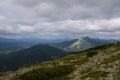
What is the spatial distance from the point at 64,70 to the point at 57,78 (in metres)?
3.63

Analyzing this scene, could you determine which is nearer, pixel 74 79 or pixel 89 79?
pixel 89 79

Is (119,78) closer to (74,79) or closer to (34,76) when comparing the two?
(74,79)

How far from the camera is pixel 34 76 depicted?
34.3 metres

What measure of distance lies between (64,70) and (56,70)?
1.39 meters

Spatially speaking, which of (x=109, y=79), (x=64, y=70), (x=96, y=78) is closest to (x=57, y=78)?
(x=64, y=70)

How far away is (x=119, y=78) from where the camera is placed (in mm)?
24734

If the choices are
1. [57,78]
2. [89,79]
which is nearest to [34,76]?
[57,78]

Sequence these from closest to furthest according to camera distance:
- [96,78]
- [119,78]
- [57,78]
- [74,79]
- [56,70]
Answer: [119,78] < [96,78] < [74,79] < [57,78] < [56,70]

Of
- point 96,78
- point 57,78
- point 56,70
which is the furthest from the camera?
point 56,70

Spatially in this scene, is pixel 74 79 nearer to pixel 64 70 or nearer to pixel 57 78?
pixel 57 78

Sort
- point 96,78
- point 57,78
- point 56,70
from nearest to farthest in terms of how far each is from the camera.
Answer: point 96,78, point 57,78, point 56,70

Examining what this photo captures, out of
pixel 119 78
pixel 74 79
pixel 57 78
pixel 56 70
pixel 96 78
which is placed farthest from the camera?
pixel 56 70

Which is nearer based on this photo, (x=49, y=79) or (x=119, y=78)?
(x=119, y=78)

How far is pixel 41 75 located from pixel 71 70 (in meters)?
6.35
